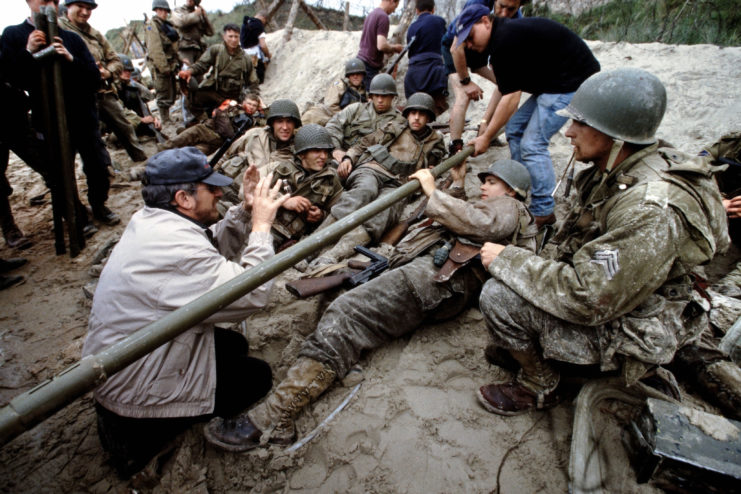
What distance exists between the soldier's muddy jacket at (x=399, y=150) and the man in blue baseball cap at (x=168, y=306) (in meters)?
3.22

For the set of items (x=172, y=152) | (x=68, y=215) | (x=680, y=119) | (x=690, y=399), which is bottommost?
(x=690, y=399)

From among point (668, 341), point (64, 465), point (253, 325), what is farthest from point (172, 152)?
point (668, 341)

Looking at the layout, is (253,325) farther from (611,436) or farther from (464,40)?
(464,40)

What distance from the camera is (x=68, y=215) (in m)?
4.36

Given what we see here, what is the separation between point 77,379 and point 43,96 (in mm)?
4151

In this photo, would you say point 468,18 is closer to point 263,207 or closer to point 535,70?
point 535,70

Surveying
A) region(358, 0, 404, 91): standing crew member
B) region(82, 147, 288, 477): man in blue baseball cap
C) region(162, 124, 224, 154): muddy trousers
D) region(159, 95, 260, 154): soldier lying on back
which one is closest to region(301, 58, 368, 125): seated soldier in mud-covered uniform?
region(358, 0, 404, 91): standing crew member

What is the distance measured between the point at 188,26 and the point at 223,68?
6.03 ft

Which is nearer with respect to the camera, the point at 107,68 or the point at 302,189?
the point at 302,189

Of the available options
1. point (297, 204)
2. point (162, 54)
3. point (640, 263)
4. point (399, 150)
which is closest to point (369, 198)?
point (297, 204)

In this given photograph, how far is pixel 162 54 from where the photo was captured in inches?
325

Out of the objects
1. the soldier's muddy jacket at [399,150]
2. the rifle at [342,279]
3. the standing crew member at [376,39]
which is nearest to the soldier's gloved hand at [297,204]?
the soldier's muddy jacket at [399,150]

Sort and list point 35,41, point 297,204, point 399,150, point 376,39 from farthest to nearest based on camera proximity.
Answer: point 376,39, point 399,150, point 297,204, point 35,41

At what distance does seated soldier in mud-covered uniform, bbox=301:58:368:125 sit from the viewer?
7.01 metres
